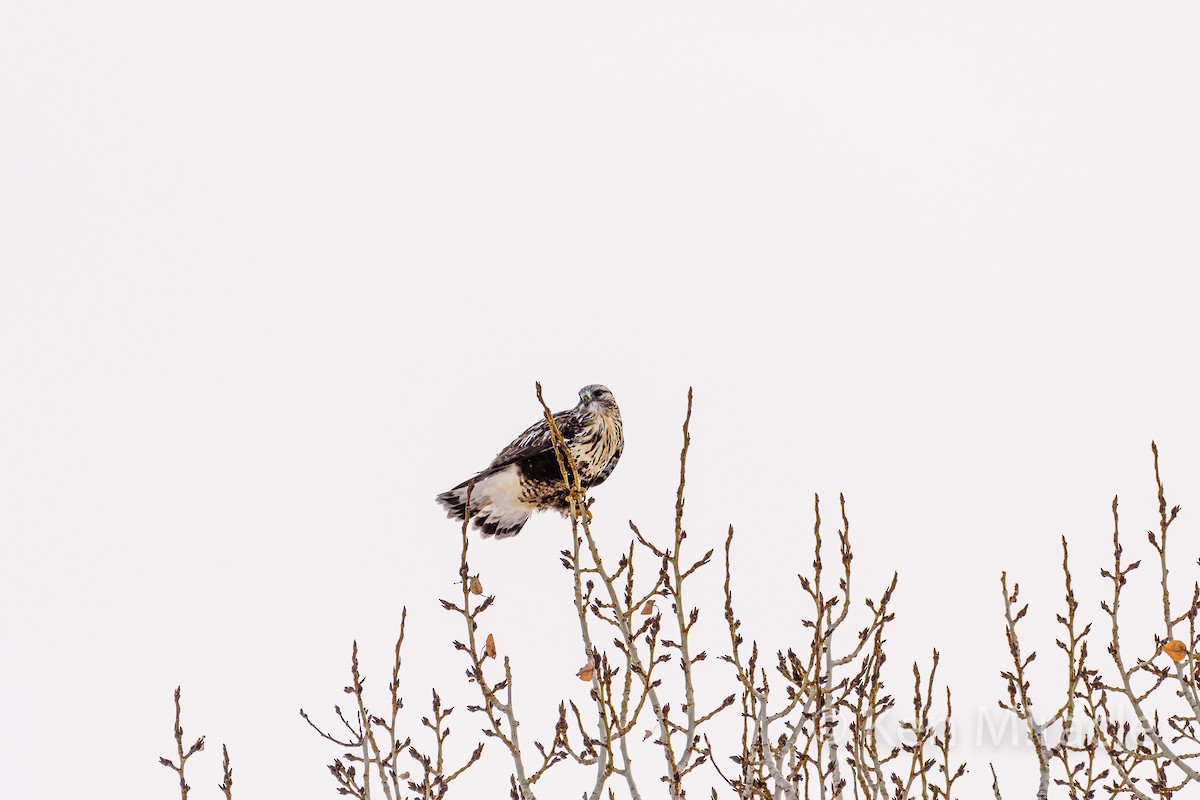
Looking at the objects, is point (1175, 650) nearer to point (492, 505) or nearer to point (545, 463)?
point (545, 463)

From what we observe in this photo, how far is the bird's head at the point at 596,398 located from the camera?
779 cm

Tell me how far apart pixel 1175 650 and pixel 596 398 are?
15.1 ft

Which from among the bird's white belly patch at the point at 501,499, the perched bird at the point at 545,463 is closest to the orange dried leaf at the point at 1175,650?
the perched bird at the point at 545,463

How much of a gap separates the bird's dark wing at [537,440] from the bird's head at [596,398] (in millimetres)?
116

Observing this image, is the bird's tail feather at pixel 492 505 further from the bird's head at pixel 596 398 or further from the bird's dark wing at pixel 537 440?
the bird's head at pixel 596 398

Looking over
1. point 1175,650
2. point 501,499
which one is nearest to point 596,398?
point 501,499

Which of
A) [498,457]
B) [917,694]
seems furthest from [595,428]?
[917,694]

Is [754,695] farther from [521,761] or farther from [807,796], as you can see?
[521,761]

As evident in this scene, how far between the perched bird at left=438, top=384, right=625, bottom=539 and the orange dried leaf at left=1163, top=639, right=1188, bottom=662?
4.26m

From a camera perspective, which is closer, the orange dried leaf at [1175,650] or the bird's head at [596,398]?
the orange dried leaf at [1175,650]

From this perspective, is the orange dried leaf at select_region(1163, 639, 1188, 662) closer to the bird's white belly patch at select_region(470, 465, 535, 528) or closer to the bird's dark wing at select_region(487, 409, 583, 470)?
the bird's dark wing at select_region(487, 409, 583, 470)

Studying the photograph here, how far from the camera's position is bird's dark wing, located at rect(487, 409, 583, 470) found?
7.61 metres

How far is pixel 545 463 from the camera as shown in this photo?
25.3 ft

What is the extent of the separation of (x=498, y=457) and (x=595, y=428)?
780 mm
